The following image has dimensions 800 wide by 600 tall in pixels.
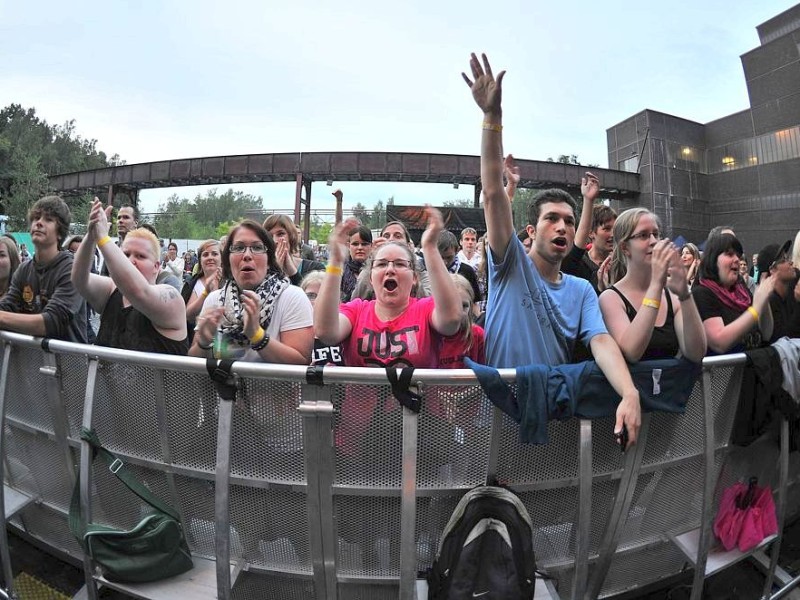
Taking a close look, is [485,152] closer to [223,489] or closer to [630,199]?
[223,489]

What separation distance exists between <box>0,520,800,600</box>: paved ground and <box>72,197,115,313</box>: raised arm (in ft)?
5.01

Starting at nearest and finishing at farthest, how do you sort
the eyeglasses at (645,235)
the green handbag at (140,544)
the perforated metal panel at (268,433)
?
the perforated metal panel at (268,433) → the green handbag at (140,544) → the eyeglasses at (645,235)

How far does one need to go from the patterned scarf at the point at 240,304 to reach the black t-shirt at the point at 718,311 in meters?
2.53

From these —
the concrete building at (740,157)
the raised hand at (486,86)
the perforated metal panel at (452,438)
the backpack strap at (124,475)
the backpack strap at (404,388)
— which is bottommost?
the backpack strap at (124,475)

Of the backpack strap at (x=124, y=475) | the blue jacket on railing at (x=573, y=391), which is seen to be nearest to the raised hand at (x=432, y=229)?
the blue jacket on railing at (x=573, y=391)

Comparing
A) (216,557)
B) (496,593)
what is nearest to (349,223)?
(216,557)

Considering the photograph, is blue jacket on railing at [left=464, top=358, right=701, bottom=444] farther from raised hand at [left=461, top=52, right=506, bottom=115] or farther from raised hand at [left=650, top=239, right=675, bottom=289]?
raised hand at [left=461, top=52, right=506, bottom=115]

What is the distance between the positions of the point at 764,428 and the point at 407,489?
192 centimetres

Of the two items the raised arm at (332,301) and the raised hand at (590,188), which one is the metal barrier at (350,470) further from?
the raised hand at (590,188)

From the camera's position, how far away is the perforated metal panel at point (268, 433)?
1.87 metres

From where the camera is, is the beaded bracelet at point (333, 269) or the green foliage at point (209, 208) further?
the green foliage at point (209, 208)

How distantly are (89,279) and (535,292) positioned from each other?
8.56ft

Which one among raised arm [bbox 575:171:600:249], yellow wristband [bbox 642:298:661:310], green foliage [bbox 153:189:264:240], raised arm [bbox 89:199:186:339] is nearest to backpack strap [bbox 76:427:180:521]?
raised arm [bbox 89:199:186:339]

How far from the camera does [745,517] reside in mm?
2412
